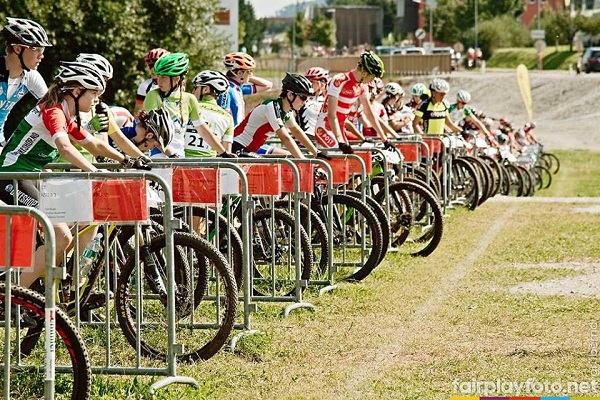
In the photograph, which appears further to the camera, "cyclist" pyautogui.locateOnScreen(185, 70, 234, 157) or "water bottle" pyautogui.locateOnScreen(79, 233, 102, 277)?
"cyclist" pyautogui.locateOnScreen(185, 70, 234, 157)

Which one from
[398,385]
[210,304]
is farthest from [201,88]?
[398,385]

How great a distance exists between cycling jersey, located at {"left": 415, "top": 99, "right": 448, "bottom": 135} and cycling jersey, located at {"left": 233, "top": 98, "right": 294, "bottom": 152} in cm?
824

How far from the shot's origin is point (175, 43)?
1565 inches

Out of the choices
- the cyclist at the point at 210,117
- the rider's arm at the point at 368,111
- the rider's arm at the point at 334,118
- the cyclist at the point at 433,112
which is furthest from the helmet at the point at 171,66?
the cyclist at the point at 433,112

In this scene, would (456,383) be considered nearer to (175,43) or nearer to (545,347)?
(545,347)

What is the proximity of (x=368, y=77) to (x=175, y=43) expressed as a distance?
2531 cm

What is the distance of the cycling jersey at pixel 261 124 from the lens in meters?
11.9

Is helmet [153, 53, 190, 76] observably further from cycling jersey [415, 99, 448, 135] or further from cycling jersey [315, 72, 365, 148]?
cycling jersey [415, 99, 448, 135]

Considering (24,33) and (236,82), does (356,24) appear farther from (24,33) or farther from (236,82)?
(24,33)

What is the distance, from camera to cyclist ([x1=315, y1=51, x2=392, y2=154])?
14.5 metres

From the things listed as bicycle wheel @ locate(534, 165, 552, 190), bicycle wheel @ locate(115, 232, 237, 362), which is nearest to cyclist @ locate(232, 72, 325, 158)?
bicycle wheel @ locate(115, 232, 237, 362)

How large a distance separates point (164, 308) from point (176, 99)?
2.59m

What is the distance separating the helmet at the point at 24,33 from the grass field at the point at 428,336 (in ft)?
8.57

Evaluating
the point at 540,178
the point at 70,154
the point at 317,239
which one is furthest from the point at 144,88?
the point at 540,178
